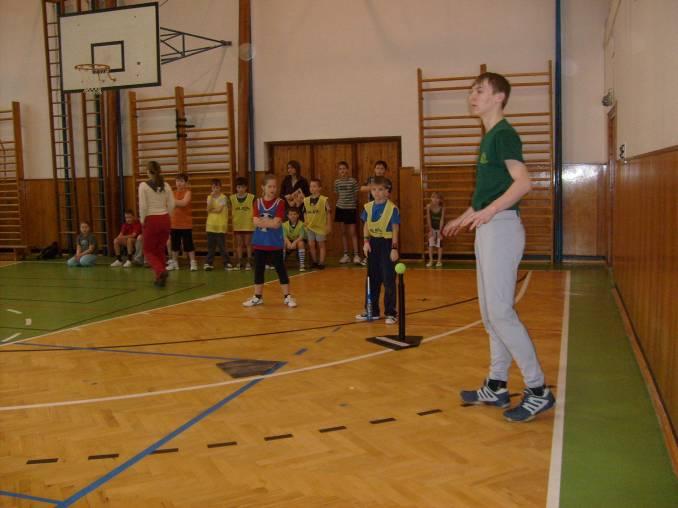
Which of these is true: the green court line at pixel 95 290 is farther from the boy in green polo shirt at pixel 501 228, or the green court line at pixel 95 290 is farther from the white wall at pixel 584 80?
the white wall at pixel 584 80

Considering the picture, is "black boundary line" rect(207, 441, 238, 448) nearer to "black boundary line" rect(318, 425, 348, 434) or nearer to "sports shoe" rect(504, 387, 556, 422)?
"black boundary line" rect(318, 425, 348, 434)

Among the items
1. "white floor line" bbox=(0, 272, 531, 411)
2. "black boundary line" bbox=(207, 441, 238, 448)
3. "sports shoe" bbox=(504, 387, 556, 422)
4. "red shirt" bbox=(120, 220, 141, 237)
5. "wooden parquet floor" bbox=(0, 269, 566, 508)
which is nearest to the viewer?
"wooden parquet floor" bbox=(0, 269, 566, 508)

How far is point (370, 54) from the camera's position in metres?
11.9

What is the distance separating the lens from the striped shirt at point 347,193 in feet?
36.9

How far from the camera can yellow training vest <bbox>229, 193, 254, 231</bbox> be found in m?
11.0

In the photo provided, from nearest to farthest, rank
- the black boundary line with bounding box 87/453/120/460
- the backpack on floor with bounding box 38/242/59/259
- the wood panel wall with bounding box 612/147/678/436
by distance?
1. the black boundary line with bounding box 87/453/120/460
2. the wood panel wall with bounding box 612/147/678/436
3. the backpack on floor with bounding box 38/242/59/259

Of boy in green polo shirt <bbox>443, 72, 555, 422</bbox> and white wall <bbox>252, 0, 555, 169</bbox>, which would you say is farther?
white wall <bbox>252, 0, 555, 169</bbox>

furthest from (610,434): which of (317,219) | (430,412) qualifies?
(317,219)

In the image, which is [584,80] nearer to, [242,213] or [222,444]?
[242,213]

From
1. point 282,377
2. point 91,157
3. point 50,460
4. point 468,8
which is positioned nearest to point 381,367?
point 282,377

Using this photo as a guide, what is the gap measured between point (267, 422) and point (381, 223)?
9.76 ft

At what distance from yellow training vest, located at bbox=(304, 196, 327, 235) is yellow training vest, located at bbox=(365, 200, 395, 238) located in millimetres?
4499

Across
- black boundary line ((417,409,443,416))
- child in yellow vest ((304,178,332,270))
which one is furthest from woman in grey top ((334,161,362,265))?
black boundary line ((417,409,443,416))

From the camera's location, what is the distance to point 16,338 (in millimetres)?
5824
